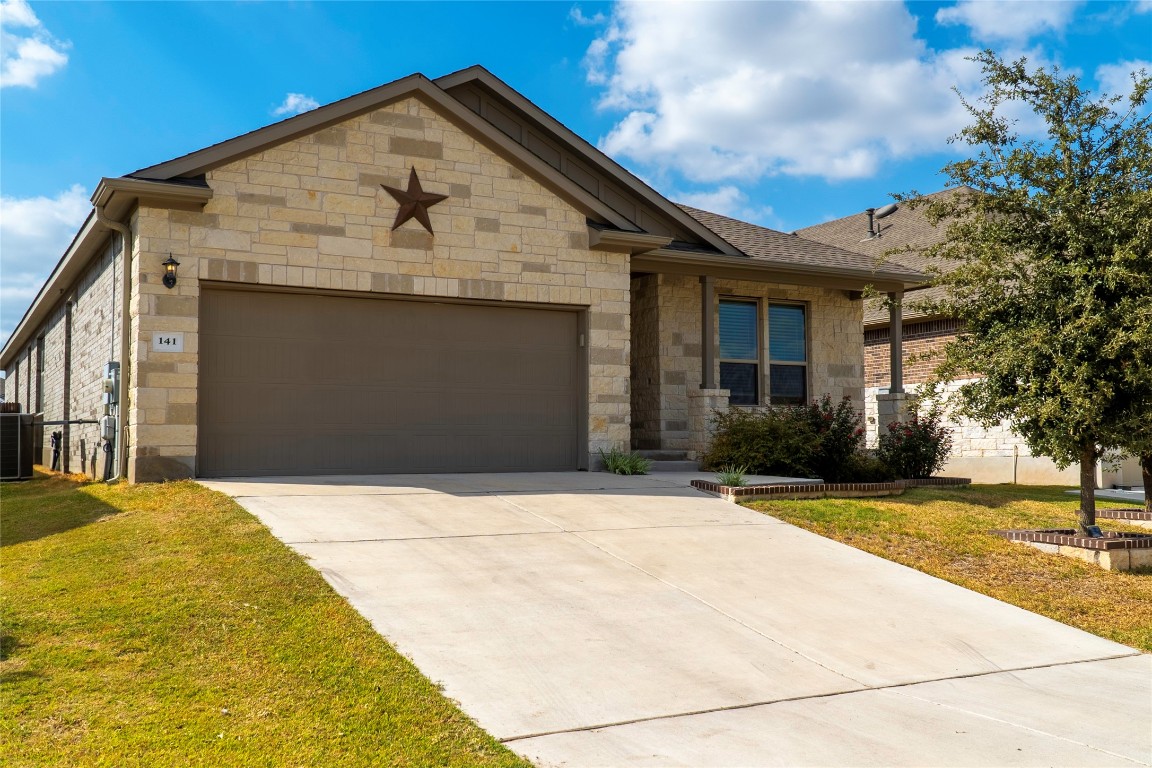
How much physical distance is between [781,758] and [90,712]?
3.31 meters

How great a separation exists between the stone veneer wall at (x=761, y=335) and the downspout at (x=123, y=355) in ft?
26.9

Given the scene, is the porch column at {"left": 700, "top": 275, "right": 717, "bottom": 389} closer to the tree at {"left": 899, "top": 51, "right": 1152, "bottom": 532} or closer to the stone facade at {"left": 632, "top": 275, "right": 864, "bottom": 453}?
the stone facade at {"left": 632, "top": 275, "right": 864, "bottom": 453}

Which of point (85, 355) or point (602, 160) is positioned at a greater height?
point (602, 160)

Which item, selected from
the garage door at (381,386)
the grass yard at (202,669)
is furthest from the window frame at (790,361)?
the grass yard at (202,669)

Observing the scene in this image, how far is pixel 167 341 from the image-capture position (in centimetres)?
1099

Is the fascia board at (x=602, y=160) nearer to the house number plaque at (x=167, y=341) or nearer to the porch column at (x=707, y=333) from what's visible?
the porch column at (x=707, y=333)

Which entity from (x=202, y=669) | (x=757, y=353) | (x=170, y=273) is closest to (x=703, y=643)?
(x=202, y=669)

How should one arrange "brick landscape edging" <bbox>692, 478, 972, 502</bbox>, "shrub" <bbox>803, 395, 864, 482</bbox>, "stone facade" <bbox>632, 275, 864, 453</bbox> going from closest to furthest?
"brick landscape edging" <bbox>692, 478, 972, 502</bbox>
"shrub" <bbox>803, 395, 864, 482</bbox>
"stone facade" <bbox>632, 275, 864, 453</bbox>

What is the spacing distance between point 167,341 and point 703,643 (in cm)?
780

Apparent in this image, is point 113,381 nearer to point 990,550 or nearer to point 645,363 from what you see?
point 645,363

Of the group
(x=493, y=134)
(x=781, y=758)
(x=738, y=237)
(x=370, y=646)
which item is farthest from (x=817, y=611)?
(x=738, y=237)

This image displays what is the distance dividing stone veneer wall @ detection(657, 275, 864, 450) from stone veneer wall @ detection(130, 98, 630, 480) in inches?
85.7

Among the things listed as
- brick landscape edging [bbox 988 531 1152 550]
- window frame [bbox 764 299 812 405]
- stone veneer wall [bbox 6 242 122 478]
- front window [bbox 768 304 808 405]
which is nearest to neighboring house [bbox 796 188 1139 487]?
window frame [bbox 764 299 812 405]

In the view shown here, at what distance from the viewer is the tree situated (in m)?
8.96
